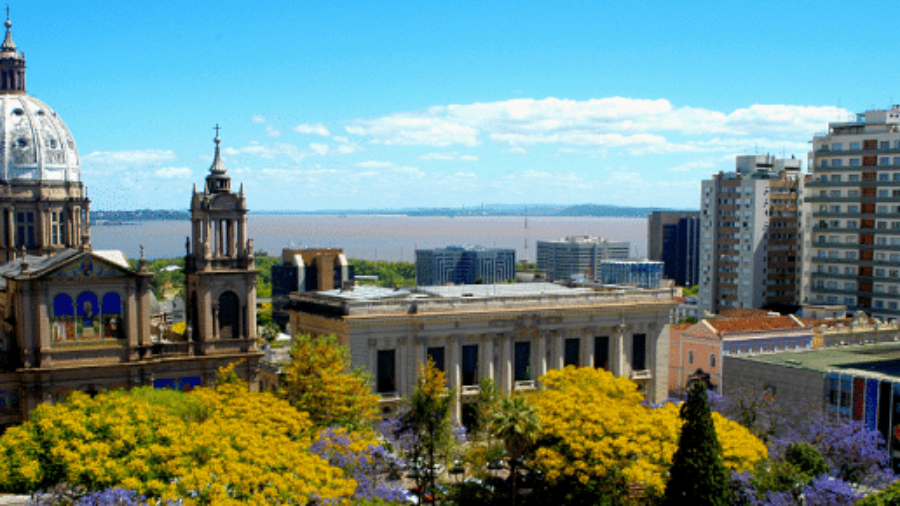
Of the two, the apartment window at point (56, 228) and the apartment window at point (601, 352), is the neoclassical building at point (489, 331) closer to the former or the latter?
the apartment window at point (601, 352)

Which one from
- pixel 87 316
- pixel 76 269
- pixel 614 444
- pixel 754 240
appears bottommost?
pixel 614 444

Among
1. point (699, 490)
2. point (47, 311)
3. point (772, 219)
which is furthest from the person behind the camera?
point (772, 219)

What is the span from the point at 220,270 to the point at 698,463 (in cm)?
3717

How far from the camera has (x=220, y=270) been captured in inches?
2803

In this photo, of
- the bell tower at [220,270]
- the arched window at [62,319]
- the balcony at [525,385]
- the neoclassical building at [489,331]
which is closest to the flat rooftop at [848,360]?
the neoclassical building at [489,331]

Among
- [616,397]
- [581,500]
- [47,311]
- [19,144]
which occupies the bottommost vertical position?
[581,500]

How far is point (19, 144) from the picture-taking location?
9381cm

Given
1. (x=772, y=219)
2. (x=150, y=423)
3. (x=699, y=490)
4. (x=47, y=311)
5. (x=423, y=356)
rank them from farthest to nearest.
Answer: (x=772, y=219), (x=423, y=356), (x=47, y=311), (x=699, y=490), (x=150, y=423)

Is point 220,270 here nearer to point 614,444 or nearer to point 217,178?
point 217,178

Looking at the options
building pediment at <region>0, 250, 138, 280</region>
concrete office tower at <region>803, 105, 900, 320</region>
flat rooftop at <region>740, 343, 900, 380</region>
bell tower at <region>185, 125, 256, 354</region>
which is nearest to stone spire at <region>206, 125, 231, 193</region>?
bell tower at <region>185, 125, 256, 354</region>

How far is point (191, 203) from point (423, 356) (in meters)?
21.6

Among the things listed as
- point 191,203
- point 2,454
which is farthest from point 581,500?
point 191,203

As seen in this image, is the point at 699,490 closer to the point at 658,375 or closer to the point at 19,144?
the point at 658,375

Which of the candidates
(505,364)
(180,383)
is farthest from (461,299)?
(180,383)
